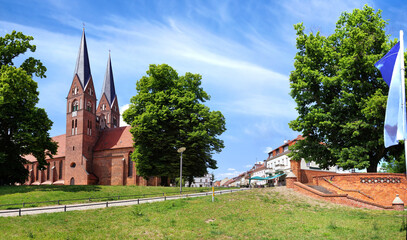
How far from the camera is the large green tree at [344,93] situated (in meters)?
26.2

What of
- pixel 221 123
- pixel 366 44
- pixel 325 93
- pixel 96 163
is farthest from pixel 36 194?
pixel 96 163

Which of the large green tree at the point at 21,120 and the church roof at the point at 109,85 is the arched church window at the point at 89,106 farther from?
the large green tree at the point at 21,120

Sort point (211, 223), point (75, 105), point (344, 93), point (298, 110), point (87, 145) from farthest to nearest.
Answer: point (75, 105)
point (87, 145)
point (298, 110)
point (344, 93)
point (211, 223)

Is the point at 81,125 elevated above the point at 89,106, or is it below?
below

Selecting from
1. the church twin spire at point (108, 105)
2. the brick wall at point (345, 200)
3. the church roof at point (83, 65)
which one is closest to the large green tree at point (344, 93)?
the brick wall at point (345, 200)

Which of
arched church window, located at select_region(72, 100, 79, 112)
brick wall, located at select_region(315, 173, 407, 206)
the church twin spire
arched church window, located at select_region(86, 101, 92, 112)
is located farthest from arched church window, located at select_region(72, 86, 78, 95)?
brick wall, located at select_region(315, 173, 407, 206)

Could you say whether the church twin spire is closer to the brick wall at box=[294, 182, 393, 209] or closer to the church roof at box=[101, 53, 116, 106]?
the church roof at box=[101, 53, 116, 106]

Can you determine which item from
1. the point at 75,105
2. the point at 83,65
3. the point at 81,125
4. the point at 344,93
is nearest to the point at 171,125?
the point at 344,93

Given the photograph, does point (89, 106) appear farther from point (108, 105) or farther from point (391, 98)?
point (391, 98)

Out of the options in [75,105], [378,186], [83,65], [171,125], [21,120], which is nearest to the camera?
[378,186]

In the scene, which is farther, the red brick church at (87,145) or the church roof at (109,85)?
the church roof at (109,85)

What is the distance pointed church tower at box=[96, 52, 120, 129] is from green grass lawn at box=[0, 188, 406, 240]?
56.2m

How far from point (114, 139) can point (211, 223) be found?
47.2m

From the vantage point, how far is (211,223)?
1684 cm
